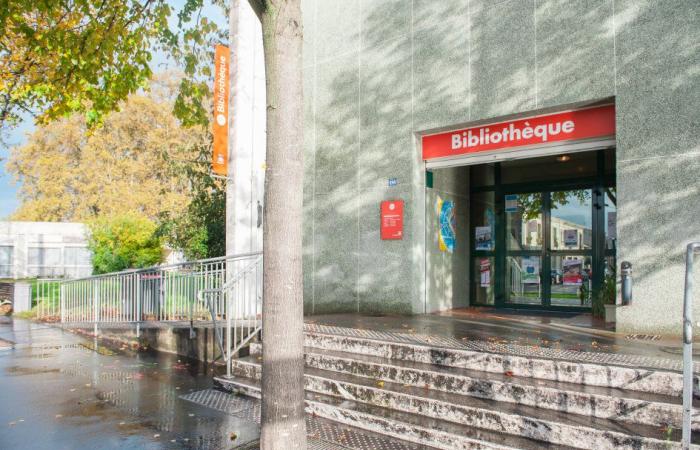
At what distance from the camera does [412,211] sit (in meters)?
9.62

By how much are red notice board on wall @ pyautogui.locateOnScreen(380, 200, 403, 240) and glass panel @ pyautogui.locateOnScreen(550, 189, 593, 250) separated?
2940mm

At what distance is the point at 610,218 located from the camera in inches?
383

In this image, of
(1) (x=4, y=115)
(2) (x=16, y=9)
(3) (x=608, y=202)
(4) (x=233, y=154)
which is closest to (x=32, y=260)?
(1) (x=4, y=115)

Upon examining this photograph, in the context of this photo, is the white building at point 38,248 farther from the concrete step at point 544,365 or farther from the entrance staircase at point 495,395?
the entrance staircase at point 495,395

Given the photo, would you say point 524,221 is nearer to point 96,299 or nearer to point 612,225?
point 612,225

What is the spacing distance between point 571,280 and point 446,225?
2441mm

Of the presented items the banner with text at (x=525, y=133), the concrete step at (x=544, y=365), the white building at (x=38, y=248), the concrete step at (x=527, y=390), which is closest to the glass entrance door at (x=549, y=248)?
the banner with text at (x=525, y=133)

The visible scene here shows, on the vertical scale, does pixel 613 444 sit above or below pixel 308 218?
below

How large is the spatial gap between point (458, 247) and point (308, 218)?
3.01m

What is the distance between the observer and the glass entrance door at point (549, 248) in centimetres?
1001

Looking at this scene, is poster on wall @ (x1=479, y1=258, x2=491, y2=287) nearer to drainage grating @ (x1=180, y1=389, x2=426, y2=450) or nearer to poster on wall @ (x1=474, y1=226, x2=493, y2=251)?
poster on wall @ (x1=474, y1=226, x2=493, y2=251)

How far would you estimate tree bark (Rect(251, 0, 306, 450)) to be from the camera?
11.3 feet

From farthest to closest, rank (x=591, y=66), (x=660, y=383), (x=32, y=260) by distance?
(x=32, y=260)
(x=591, y=66)
(x=660, y=383)

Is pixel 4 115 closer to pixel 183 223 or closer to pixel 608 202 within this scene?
pixel 183 223
